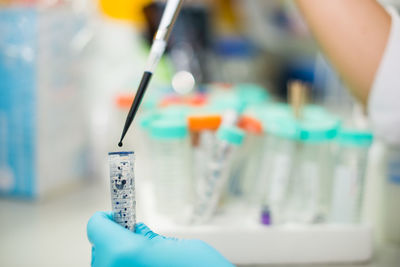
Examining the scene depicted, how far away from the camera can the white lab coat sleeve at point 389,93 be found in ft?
1.81

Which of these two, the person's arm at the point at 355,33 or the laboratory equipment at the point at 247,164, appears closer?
the person's arm at the point at 355,33

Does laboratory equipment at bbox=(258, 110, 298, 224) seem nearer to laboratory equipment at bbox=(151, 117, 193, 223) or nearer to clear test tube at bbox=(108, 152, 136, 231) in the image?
laboratory equipment at bbox=(151, 117, 193, 223)

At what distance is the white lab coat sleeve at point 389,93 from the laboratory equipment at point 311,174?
0.21ft

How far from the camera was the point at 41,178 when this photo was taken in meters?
0.84

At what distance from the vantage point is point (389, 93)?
56cm

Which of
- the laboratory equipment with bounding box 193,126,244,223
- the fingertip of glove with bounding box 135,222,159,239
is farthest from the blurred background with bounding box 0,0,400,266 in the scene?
the fingertip of glove with bounding box 135,222,159,239

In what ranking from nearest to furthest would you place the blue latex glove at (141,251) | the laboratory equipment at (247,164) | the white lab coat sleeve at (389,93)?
1. the blue latex glove at (141,251)
2. the white lab coat sleeve at (389,93)
3. the laboratory equipment at (247,164)

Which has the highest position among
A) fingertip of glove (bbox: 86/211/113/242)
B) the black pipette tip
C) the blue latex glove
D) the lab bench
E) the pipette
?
the pipette

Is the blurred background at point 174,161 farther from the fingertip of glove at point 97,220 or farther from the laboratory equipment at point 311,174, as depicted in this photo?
the fingertip of glove at point 97,220

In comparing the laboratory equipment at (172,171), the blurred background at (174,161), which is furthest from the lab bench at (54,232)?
the laboratory equipment at (172,171)

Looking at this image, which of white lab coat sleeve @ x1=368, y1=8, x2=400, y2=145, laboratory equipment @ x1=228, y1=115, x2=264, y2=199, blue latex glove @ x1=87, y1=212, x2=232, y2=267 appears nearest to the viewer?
blue latex glove @ x1=87, y1=212, x2=232, y2=267

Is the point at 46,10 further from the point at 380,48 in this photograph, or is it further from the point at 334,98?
the point at 334,98

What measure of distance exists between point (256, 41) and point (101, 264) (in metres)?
1.99

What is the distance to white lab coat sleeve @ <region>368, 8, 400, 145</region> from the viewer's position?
1.81 ft
